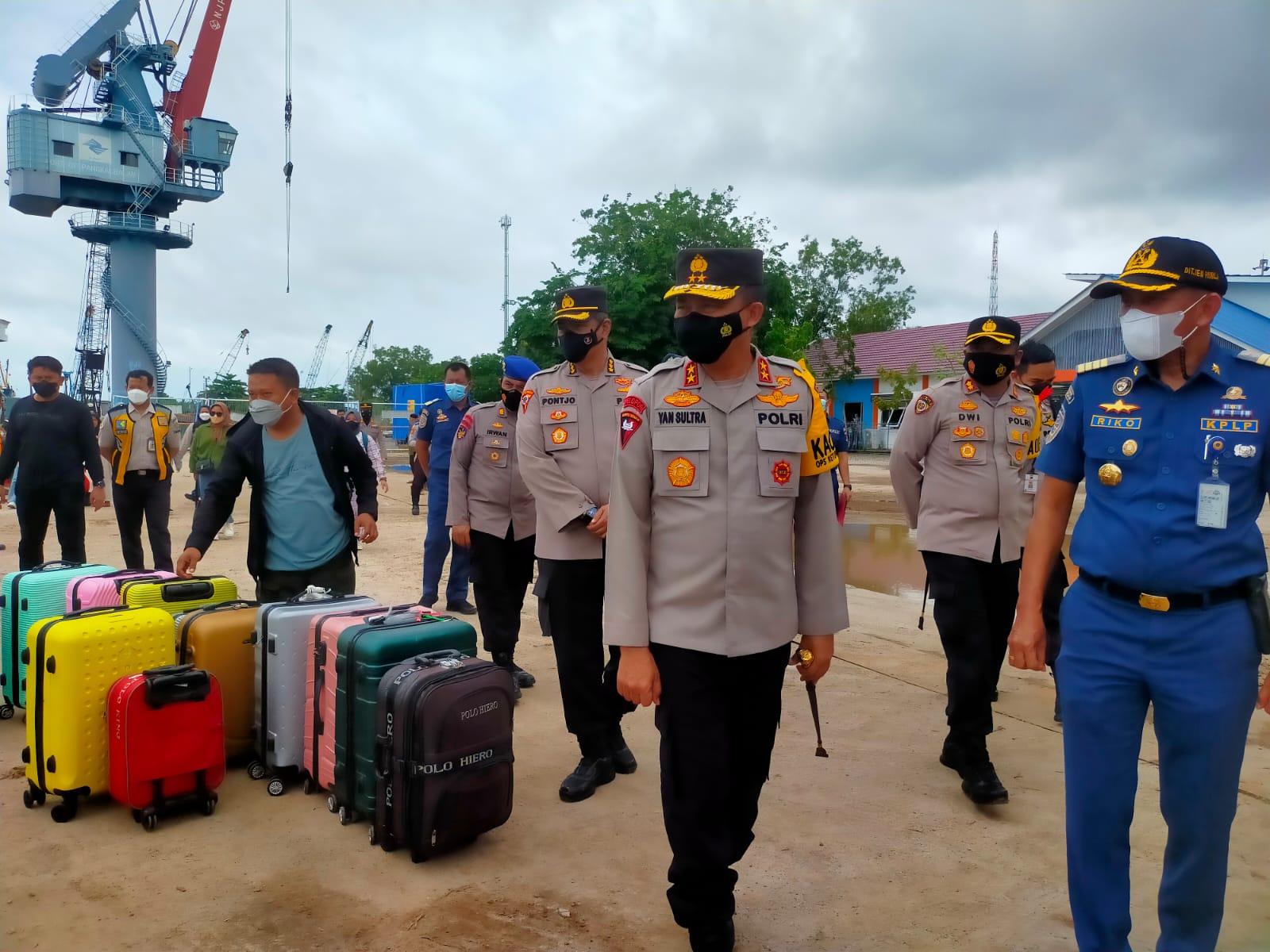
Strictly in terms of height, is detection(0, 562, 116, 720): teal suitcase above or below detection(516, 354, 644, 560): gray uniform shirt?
below

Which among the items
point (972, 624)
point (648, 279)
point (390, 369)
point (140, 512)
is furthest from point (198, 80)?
point (972, 624)

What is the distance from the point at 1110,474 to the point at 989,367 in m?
1.88

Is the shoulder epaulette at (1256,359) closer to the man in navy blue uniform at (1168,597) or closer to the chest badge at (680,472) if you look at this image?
the man in navy blue uniform at (1168,597)

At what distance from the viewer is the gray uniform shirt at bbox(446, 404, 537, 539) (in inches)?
221

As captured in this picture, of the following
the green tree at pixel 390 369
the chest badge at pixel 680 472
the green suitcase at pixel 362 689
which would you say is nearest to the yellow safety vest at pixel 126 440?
the green suitcase at pixel 362 689

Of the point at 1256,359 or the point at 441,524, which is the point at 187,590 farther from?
the point at 1256,359

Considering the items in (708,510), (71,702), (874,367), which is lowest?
(71,702)

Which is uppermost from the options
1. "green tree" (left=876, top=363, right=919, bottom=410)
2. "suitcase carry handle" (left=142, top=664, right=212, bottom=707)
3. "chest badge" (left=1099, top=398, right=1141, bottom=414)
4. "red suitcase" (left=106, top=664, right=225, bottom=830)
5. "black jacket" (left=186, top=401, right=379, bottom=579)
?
"green tree" (left=876, top=363, right=919, bottom=410)

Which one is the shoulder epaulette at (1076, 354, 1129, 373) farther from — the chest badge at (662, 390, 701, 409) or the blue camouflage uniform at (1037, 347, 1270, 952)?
the chest badge at (662, 390, 701, 409)

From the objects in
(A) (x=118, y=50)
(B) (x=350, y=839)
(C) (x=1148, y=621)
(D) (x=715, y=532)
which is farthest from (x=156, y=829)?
(A) (x=118, y=50)

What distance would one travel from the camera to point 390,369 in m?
81.9

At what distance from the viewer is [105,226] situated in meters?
52.5

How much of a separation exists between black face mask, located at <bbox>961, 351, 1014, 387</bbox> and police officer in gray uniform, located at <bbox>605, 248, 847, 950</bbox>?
1.88 m

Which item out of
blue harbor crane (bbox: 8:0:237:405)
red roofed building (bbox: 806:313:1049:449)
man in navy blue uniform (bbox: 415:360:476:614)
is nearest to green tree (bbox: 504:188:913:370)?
red roofed building (bbox: 806:313:1049:449)
